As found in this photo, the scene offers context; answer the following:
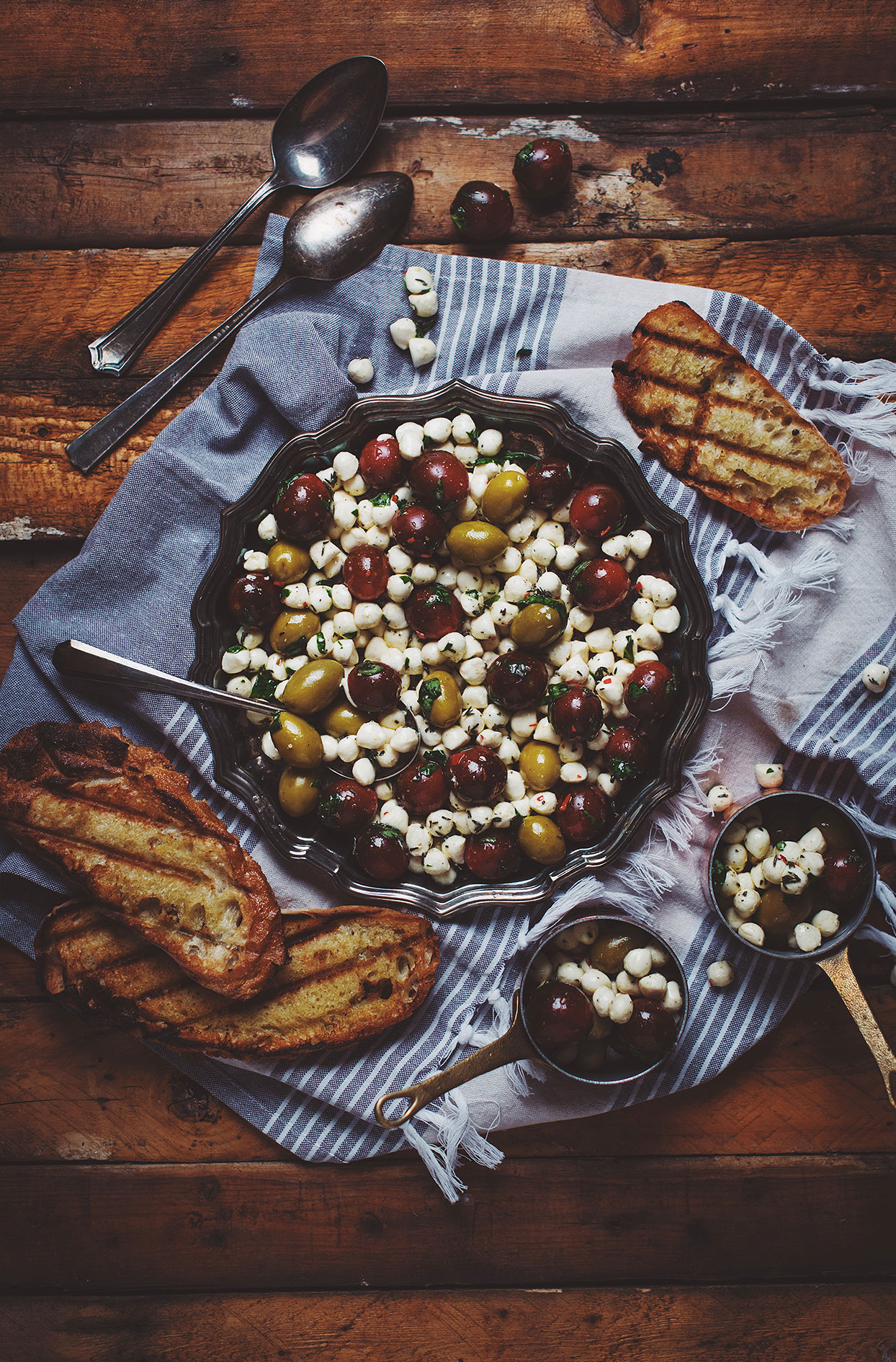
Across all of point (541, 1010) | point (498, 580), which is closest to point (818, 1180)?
point (541, 1010)

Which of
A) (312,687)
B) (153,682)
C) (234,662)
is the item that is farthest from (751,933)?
(153,682)

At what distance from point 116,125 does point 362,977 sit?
1886 millimetres

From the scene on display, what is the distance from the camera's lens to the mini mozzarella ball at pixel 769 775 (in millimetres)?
1645

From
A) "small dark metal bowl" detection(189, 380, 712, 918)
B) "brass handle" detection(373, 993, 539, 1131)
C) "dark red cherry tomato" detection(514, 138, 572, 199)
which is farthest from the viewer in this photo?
"dark red cherry tomato" detection(514, 138, 572, 199)

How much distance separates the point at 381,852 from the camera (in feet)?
5.16

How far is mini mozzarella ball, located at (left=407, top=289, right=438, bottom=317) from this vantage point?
1.66 meters

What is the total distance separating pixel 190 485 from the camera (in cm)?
170

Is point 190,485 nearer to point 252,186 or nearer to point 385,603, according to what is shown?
point 385,603

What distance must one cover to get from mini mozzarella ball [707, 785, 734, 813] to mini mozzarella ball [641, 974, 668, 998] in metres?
0.34

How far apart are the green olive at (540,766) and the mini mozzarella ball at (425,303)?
0.91 meters

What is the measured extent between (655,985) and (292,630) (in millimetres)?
973

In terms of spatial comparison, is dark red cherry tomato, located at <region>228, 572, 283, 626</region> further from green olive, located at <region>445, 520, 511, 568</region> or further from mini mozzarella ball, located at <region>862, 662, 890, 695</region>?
mini mozzarella ball, located at <region>862, 662, 890, 695</region>

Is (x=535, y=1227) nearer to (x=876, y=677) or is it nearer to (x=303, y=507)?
(x=876, y=677)

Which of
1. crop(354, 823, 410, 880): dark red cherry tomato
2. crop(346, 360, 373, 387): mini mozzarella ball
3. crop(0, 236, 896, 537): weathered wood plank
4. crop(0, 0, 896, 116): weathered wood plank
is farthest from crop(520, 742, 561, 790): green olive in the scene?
crop(0, 0, 896, 116): weathered wood plank
